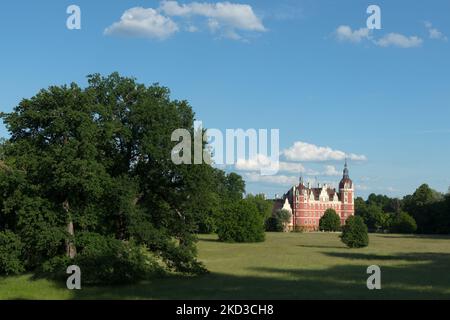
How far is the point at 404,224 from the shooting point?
13000 centimetres

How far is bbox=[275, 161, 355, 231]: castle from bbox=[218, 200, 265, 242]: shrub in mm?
77570

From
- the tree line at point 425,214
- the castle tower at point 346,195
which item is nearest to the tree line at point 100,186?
the tree line at point 425,214

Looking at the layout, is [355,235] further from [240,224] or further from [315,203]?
[315,203]

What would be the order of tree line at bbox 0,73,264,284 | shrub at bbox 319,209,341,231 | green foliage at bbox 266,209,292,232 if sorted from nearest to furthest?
tree line at bbox 0,73,264,284 → green foliage at bbox 266,209,292,232 → shrub at bbox 319,209,341,231

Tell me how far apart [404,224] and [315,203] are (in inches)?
1548

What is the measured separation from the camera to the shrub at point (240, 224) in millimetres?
83688

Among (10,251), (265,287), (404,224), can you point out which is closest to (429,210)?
(404,224)

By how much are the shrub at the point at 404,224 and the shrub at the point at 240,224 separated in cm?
5629

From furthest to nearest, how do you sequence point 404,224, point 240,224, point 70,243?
1. point 404,224
2. point 240,224
3. point 70,243

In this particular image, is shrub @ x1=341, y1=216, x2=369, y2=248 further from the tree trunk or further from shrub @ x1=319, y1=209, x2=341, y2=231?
shrub @ x1=319, y1=209, x2=341, y2=231

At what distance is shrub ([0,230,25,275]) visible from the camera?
2739 centimetres

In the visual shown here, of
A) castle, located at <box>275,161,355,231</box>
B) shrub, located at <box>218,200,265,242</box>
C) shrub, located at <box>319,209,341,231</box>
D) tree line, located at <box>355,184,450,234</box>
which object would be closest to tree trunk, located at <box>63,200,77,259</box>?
shrub, located at <box>218,200,265,242</box>

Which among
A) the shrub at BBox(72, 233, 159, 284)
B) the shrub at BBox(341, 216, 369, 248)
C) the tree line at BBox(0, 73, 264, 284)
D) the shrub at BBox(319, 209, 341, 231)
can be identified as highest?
the tree line at BBox(0, 73, 264, 284)

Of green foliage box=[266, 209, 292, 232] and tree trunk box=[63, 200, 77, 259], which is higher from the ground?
tree trunk box=[63, 200, 77, 259]
